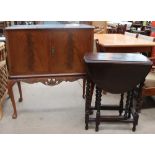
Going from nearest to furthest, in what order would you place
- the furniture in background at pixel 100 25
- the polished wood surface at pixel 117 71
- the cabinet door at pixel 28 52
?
1. the polished wood surface at pixel 117 71
2. the cabinet door at pixel 28 52
3. the furniture in background at pixel 100 25

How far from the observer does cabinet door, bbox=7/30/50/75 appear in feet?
6.89

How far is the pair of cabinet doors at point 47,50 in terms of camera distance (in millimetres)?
2117

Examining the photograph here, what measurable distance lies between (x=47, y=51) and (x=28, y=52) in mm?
202

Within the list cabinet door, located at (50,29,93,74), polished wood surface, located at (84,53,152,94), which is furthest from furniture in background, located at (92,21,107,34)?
polished wood surface, located at (84,53,152,94)

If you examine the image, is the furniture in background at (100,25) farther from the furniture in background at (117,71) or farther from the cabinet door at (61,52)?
the furniture in background at (117,71)

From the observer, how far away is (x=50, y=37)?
7.06 feet

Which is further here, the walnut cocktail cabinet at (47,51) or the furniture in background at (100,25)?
the furniture in background at (100,25)

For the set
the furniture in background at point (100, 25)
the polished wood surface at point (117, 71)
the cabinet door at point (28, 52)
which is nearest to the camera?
the polished wood surface at point (117, 71)

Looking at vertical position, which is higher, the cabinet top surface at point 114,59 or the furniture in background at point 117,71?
the cabinet top surface at point 114,59

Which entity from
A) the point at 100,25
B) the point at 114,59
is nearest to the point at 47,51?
the point at 114,59

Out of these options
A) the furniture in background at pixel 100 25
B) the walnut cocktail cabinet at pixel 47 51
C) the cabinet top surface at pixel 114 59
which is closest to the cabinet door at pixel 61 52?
the walnut cocktail cabinet at pixel 47 51

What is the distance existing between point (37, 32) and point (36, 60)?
1.00 feet

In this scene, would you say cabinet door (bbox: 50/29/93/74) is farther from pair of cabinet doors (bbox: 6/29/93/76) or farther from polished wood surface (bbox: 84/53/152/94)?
polished wood surface (bbox: 84/53/152/94)
